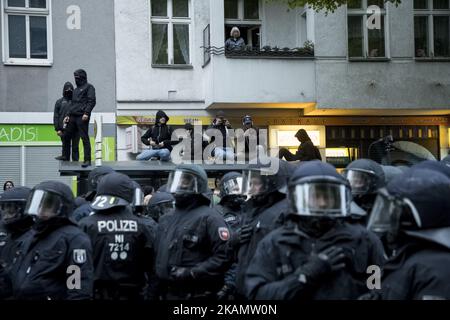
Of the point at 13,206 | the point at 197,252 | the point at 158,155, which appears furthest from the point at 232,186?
the point at 158,155

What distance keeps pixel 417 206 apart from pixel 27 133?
1593 centimetres

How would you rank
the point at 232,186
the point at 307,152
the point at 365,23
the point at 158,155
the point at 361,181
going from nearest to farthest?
the point at 361,181, the point at 232,186, the point at 158,155, the point at 307,152, the point at 365,23

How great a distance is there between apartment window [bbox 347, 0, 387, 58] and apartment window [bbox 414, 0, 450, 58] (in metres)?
1.00

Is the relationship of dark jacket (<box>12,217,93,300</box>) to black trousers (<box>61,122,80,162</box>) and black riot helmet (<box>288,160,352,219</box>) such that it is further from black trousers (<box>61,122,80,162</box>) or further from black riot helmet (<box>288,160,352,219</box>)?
black trousers (<box>61,122,80,162</box>)

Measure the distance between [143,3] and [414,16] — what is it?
725cm

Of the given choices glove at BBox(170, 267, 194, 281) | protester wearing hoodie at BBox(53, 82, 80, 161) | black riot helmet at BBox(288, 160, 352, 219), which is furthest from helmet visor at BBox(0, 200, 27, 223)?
protester wearing hoodie at BBox(53, 82, 80, 161)

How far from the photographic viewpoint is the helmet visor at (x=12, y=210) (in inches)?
249

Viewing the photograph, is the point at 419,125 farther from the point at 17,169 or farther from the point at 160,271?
the point at 160,271

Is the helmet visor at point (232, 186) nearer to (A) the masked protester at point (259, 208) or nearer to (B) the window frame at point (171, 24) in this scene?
(A) the masked protester at point (259, 208)

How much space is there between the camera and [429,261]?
11.0ft

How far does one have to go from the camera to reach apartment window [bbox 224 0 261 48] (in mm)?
19625

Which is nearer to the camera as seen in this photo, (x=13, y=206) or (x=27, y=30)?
(x=13, y=206)

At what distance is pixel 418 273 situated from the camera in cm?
333

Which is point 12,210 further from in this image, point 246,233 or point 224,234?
point 246,233
